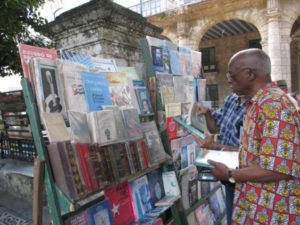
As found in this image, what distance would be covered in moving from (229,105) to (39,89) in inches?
55.7

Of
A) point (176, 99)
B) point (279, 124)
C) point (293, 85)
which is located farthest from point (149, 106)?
point (293, 85)

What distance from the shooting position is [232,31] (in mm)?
14836

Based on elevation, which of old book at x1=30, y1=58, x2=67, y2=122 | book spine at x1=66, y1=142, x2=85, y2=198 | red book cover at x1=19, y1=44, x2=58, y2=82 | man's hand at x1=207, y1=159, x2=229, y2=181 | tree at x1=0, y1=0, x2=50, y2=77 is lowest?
man's hand at x1=207, y1=159, x2=229, y2=181

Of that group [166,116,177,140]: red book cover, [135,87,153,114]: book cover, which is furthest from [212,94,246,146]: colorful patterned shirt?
[135,87,153,114]: book cover

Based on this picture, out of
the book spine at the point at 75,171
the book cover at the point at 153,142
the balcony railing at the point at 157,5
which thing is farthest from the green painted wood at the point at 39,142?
the balcony railing at the point at 157,5

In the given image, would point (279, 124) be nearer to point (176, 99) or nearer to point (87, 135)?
point (87, 135)

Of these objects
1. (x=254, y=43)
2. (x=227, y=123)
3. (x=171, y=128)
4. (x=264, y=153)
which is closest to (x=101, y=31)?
(x=171, y=128)

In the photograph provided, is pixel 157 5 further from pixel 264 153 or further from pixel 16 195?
pixel 264 153

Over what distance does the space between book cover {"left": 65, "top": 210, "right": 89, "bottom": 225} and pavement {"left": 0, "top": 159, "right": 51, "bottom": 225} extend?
1.76m

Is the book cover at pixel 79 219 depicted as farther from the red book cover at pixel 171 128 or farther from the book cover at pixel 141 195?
the red book cover at pixel 171 128

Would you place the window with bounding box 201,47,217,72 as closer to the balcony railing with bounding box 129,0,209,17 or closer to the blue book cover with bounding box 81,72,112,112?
the balcony railing with bounding box 129,0,209,17

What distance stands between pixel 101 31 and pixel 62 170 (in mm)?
1372

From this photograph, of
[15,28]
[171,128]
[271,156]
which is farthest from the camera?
[15,28]

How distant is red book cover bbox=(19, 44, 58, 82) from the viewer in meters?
1.39
